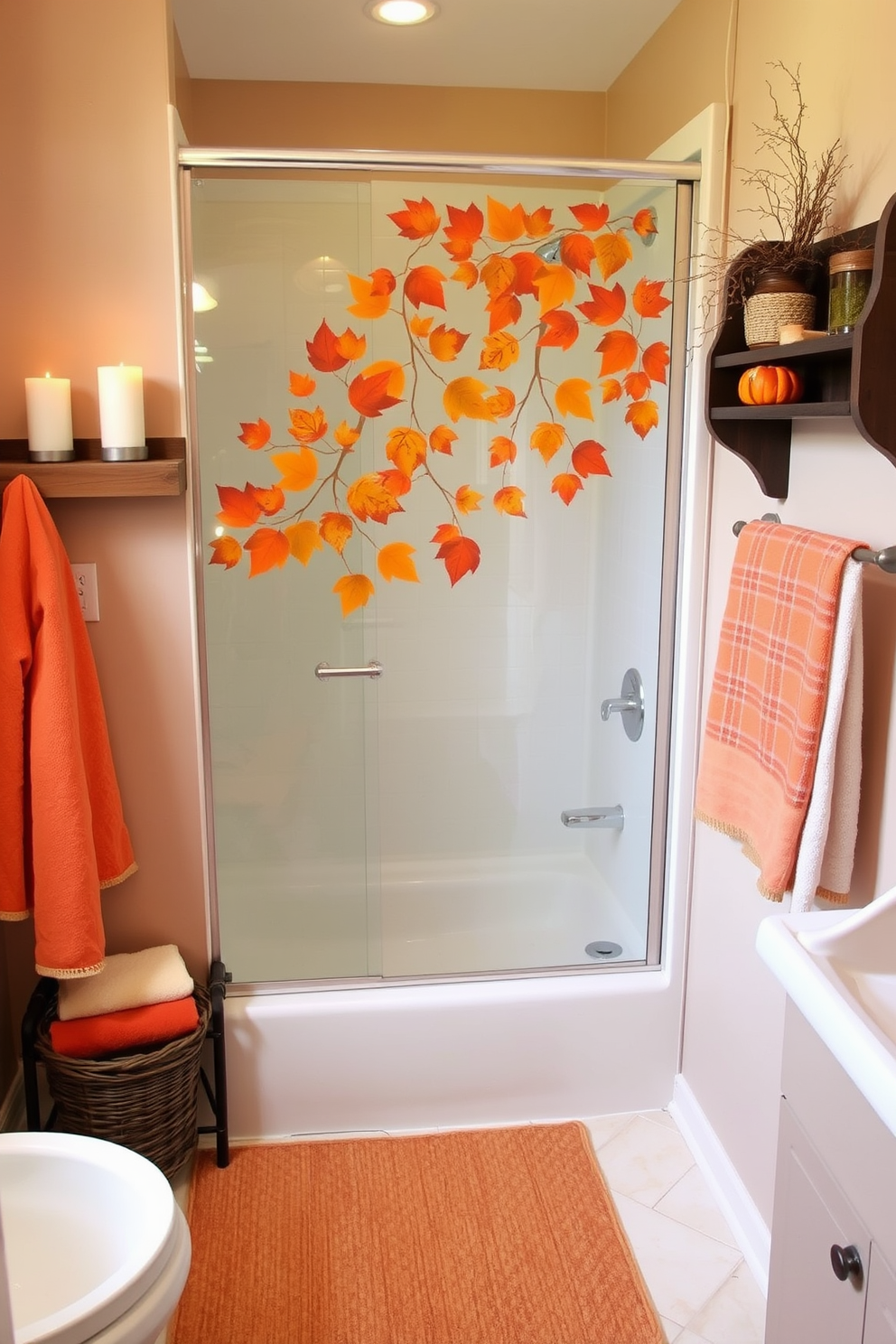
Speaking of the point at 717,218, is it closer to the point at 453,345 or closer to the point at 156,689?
the point at 453,345

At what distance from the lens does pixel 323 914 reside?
2479mm

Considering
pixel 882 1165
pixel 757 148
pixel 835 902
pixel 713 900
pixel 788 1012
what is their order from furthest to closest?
pixel 713 900, pixel 757 148, pixel 835 902, pixel 788 1012, pixel 882 1165

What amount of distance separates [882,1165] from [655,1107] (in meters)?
1.54

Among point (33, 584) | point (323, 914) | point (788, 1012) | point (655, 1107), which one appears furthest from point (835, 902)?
point (33, 584)

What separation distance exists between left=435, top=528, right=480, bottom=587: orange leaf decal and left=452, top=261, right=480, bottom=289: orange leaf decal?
0.49 m

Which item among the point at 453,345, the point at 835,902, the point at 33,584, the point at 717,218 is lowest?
the point at 835,902

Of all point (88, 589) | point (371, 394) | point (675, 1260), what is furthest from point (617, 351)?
point (675, 1260)

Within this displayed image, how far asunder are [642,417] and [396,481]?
515mm

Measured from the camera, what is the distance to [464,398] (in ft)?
7.45

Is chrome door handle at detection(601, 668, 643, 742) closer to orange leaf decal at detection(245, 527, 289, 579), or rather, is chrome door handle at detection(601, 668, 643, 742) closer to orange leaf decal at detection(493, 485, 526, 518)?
orange leaf decal at detection(493, 485, 526, 518)

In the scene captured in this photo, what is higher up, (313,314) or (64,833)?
(313,314)

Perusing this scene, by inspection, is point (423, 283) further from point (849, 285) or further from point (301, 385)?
point (849, 285)

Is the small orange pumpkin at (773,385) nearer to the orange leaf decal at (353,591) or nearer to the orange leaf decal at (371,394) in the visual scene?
the orange leaf decal at (371,394)

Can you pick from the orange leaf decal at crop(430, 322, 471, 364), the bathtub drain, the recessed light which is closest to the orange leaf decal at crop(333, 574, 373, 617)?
the orange leaf decal at crop(430, 322, 471, 364)
